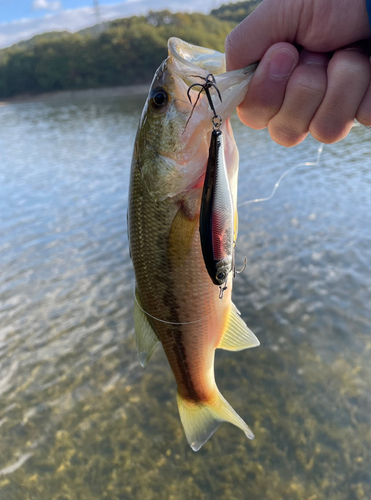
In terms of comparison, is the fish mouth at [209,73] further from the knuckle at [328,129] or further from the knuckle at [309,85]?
the knuckle at [328,129]

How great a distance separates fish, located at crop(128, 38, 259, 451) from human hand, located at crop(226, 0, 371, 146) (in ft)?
0.38

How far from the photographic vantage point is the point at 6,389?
490 cm

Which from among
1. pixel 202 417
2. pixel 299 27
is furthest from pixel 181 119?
pixel 202 417

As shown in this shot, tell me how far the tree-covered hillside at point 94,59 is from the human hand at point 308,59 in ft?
257

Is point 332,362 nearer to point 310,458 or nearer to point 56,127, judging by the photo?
point 310,458

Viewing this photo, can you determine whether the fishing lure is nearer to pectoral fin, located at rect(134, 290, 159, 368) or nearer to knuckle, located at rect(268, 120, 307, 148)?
knuckle, located at rect(268, 120, 307, 148)

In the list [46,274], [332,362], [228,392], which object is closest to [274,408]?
[228,392]

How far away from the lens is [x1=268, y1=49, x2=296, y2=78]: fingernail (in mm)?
1518

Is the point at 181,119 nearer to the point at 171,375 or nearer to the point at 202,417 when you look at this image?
the point at 202,417

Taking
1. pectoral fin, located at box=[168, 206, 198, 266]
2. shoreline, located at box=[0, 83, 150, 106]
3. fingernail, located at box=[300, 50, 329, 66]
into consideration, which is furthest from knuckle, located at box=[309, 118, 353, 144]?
shoreline, located at box=[0, 83, 150, 106]

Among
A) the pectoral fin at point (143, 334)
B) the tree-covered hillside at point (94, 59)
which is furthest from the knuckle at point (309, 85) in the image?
the tree-covered hillside at point (94, 59)

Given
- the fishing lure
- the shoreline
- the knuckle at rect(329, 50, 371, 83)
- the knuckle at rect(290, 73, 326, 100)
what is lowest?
the shoreline

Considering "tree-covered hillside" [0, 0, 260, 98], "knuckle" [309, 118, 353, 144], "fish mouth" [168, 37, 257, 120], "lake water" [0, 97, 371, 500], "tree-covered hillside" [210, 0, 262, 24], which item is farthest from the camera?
"tree-covered hillside" [210, 0, 262, 24]

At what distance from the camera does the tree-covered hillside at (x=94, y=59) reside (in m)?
74.2
